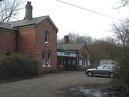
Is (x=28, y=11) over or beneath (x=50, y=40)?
over

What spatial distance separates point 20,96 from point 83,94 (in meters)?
3.96

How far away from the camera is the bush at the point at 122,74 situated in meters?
17.3

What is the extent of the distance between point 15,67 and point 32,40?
27.4ft

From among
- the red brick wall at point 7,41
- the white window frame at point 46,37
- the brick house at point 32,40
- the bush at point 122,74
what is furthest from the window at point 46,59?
the bush at point 122,74

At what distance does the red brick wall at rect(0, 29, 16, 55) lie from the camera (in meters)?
33.9

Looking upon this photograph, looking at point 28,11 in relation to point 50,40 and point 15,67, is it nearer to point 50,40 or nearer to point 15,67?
point 50,40

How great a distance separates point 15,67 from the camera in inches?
1101

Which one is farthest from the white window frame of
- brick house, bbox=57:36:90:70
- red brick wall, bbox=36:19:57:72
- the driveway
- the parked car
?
the driveway

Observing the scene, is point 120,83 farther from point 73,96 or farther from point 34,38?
point 34,38

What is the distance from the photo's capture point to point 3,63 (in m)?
26.8

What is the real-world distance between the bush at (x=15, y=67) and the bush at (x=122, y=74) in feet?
43.0

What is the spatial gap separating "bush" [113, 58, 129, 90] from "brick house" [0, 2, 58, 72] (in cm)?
1856

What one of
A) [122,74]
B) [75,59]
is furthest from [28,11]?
[122,74]

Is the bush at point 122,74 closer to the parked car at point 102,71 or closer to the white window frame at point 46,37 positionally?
the parked car at point 102,71
